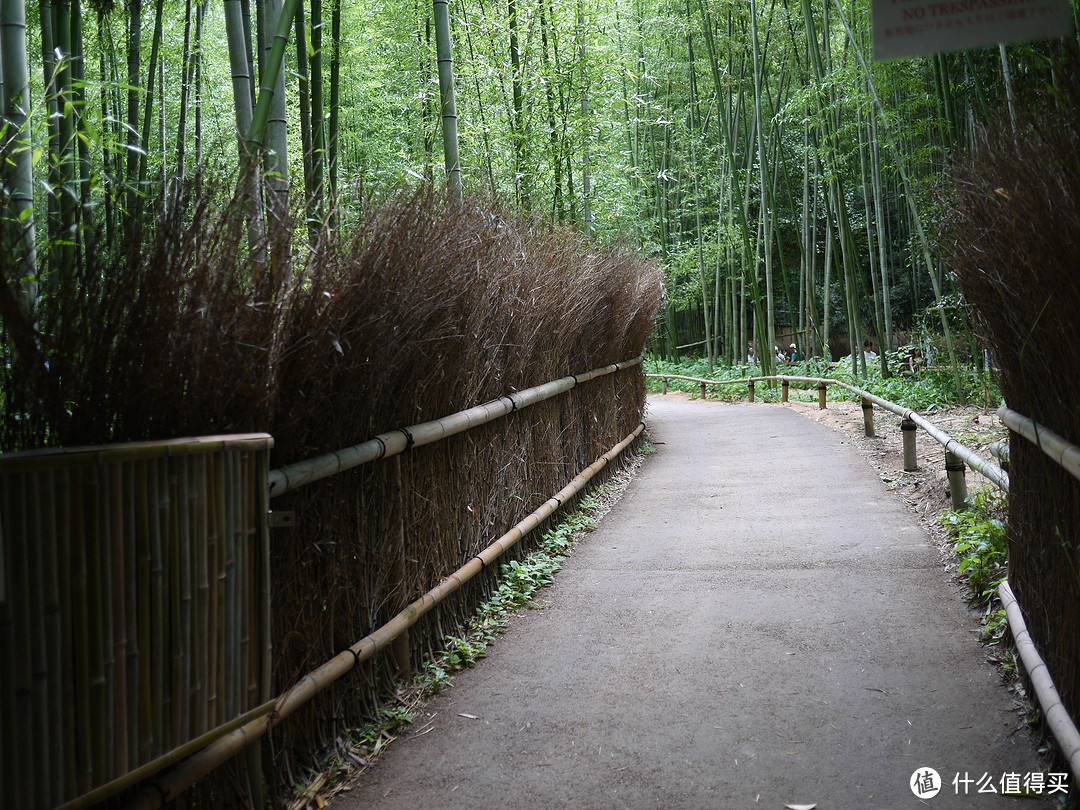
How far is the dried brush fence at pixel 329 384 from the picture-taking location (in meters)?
1.73

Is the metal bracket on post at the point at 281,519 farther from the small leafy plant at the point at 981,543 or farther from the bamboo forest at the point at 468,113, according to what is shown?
the small leafy plant at the point at 981,543

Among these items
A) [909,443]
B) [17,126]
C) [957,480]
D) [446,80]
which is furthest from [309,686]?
[909,443]

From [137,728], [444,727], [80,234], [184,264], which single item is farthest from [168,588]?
[444,727]

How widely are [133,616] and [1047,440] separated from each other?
2.03 metres

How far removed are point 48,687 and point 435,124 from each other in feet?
20.4

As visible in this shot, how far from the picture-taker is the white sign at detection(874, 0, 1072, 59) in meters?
1.47

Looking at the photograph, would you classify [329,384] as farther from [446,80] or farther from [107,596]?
[446,80]

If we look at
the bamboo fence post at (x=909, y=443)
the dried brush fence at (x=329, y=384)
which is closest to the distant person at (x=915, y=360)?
the bamboo fence post at (x=909, y=443)

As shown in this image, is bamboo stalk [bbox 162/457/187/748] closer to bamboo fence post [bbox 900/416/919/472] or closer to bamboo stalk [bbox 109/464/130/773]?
bamboo stalk [bbox 109/464/130/773]

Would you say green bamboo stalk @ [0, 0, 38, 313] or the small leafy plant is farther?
the small leafy plant

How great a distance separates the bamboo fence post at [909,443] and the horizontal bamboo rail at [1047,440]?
11.0ft

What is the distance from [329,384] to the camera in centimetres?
228

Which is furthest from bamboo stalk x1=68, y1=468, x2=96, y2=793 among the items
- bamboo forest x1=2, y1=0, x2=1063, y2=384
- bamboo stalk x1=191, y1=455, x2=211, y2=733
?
bamboo forest x1=2, y1=0, x2=1063, y2=384

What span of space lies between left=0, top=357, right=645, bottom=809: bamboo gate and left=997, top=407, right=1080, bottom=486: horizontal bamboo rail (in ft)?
5.69
